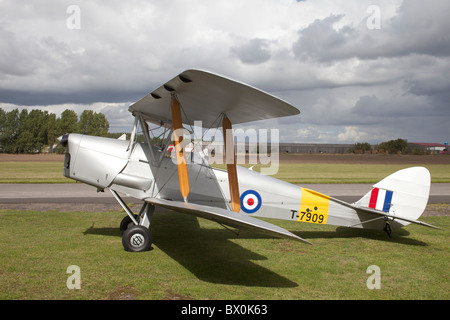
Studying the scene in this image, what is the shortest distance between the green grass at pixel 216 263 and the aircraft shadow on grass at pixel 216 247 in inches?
0.7

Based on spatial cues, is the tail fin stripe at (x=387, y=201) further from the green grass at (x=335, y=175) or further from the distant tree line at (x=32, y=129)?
the distant tree line at (x=32, y=129)

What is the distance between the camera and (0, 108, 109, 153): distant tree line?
69256 mm

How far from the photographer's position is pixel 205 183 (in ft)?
23.4

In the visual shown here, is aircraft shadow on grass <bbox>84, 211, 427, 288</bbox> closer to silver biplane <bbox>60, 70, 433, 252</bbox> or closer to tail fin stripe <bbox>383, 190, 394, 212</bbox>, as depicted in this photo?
silver biplane <bbox>60, 70, 433, 252</bbox>

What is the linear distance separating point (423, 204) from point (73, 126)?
6746 cm

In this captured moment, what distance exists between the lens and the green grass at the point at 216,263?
4.64 meters

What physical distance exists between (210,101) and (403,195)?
4705mm

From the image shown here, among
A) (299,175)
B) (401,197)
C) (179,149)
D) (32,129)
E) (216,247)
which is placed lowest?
(216,247)

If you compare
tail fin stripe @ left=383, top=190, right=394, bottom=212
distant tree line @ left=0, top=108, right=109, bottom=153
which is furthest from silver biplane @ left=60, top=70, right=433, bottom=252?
distant tree line @ left=0, top=108, right=109, bottom=153

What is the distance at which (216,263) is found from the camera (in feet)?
19.4

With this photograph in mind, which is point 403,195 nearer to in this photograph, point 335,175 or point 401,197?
point 401,197

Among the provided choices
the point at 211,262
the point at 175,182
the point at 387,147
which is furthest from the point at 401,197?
the point at 387,147

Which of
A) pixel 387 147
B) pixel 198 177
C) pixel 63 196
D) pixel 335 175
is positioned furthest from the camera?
pixel 387 147
